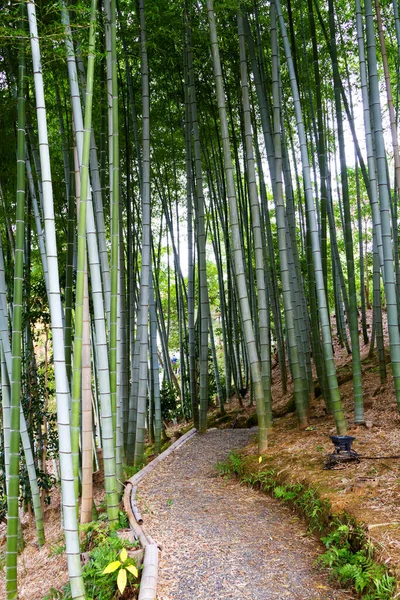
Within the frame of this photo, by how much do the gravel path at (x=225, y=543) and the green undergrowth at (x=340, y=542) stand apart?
6 centimetres

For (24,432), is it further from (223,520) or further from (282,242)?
(282,242)

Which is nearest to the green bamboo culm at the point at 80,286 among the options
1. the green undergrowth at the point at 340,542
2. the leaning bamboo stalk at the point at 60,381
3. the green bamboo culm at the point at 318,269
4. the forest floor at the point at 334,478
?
the leaning bamboo stalk at the point at 60,381

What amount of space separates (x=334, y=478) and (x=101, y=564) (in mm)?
1389

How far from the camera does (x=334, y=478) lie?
2.90m

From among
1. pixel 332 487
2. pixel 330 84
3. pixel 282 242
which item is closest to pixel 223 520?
pixel 332 487

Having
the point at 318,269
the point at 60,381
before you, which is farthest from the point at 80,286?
the point at 318,269

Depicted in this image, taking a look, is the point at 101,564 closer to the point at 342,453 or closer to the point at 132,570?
the point at 132,570

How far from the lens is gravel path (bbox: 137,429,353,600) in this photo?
6.97ft

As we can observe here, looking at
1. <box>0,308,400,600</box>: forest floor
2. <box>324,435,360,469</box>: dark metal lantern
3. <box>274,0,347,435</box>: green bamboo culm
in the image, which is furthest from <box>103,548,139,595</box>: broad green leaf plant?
<box>274,0,347,435</box>: green bamboo culm

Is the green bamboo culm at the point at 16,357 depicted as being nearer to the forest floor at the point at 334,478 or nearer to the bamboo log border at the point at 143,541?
the forest floor at the point at 334,478

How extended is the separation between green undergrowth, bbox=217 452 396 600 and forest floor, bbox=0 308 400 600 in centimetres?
4

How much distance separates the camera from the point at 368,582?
1980 millimetres

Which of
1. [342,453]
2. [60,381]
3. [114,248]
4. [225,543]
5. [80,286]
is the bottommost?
[225,543]

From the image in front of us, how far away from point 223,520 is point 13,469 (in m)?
1.25
